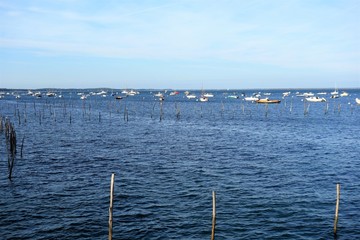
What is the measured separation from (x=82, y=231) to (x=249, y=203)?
45.7 feet

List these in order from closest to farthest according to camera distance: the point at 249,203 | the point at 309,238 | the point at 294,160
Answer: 1. the point at 309,238
2. the point at 249,203
3. the point at 294,160

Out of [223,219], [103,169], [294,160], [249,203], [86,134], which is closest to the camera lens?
[223,219]

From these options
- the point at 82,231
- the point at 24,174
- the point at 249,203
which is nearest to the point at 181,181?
the point at 249,203

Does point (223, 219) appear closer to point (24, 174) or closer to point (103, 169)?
point (103, 169)

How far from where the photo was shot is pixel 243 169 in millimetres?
41781

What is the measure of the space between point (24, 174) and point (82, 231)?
17797 millimetres

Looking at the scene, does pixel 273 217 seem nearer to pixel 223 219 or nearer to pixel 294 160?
pixel 223 219

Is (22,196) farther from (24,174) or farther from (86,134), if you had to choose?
(86,134)

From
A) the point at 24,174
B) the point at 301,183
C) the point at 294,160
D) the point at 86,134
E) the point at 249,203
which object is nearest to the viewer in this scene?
the point at 249,203

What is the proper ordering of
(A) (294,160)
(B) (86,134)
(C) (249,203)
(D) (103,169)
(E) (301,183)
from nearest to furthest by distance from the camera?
(C) (249,203) → (E) (301,183) → (D) (103,169) → (A) (294,160) → (B) (86,134)

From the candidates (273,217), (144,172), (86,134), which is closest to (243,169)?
(144,172)

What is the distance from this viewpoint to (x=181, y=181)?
120 feet

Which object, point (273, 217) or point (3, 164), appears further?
point (3, 164)

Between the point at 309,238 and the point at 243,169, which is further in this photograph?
the point at 243,169
